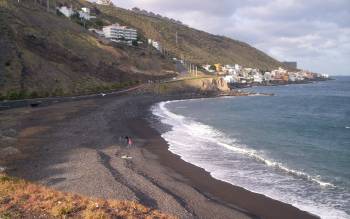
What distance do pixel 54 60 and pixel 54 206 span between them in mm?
Answer: 68327

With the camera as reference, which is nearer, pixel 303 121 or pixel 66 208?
pixel 66 208

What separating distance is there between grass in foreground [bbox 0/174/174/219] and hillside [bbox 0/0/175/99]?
4254cm

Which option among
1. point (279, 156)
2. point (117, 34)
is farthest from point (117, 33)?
point (279, 156)

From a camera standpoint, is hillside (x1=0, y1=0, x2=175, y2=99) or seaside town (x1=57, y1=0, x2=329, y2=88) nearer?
hillside (x1=0, y1=0, x2=175, y2=99)

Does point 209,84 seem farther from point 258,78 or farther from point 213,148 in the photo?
point 213,148

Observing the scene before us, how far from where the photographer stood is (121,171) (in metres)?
20.3

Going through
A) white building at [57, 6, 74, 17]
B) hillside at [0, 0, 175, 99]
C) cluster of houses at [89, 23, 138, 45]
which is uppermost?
white building at [57, 6, 74, 17]

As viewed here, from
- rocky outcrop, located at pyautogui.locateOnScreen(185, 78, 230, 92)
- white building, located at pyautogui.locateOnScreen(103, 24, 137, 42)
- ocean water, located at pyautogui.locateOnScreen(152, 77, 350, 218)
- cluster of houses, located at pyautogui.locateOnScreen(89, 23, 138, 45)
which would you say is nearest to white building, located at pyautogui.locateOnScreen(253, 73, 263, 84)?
white building, located at pyautogui.locateOnScreen(103, 24, 137, 42)

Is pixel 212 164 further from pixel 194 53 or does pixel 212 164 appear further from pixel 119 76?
pixel 194 53

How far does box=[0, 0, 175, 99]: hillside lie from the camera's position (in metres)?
61.6

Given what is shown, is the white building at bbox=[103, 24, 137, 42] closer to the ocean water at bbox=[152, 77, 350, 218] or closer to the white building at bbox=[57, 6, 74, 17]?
the white building at bbox=[57, 6, 74, 17]

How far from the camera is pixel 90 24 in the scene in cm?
13712

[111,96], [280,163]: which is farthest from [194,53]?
[280,163]

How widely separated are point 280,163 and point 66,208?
15532 millimetres
